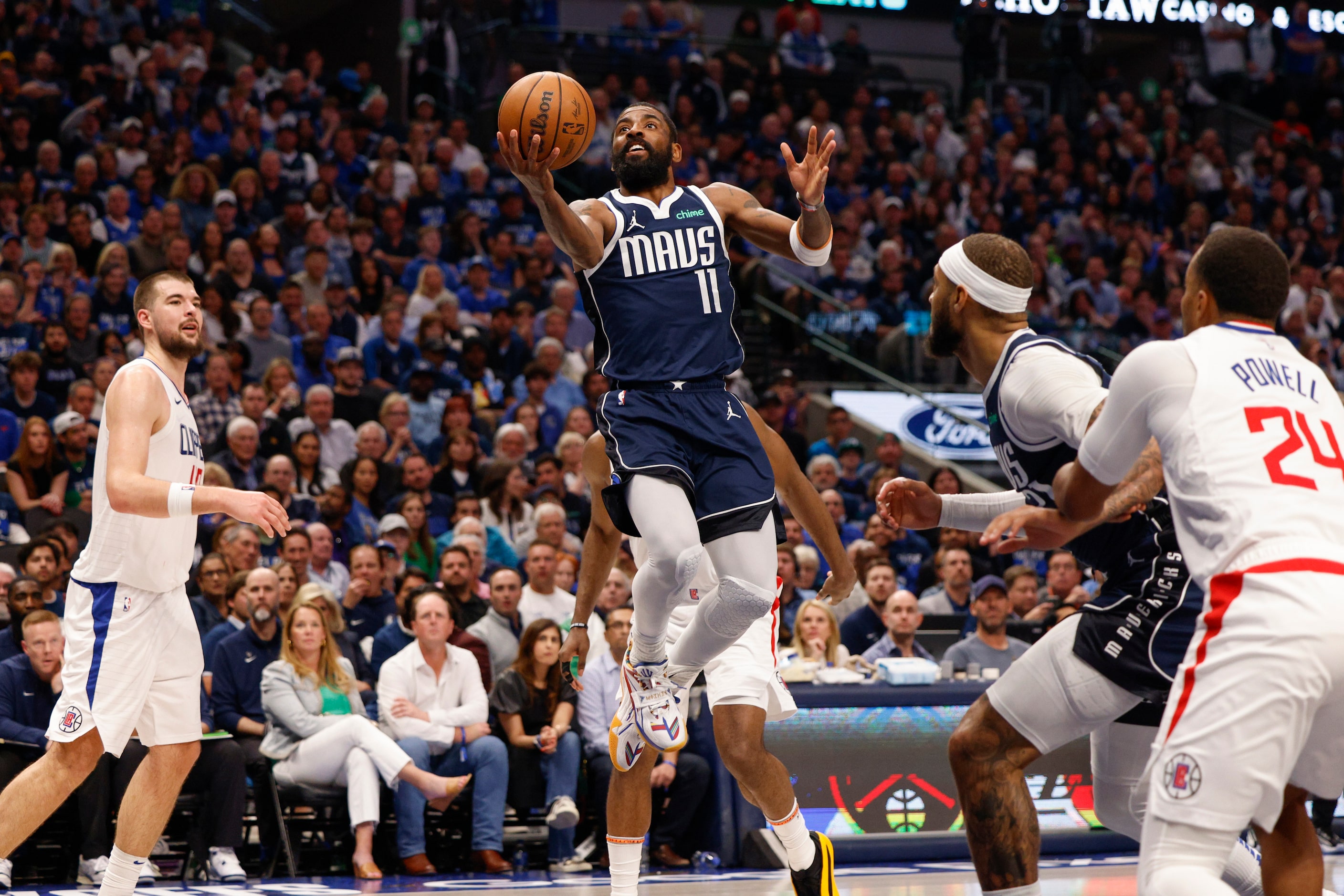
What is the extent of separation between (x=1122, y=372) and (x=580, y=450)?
9175 mm

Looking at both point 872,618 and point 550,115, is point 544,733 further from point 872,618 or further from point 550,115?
point 550,115

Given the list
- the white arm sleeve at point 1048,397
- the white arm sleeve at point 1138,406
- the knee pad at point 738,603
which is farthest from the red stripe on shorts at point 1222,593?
the knee pad at point 738,603

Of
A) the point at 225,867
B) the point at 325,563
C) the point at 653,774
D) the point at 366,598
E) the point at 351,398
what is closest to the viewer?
the point at 225,867

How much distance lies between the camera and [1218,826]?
3326mm

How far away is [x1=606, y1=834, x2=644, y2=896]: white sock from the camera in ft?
19.2

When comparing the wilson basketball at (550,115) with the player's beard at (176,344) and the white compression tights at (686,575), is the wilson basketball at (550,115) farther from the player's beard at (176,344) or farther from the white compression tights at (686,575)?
the player's beard at (176,344)

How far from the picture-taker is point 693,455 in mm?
5410

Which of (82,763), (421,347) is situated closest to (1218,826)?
(82,763)

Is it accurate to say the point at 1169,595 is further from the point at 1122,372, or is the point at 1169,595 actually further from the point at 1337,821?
the point at 1337,821

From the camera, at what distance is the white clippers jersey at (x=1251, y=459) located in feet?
11.4

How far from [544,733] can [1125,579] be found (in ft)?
17.0

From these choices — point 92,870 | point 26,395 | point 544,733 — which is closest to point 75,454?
point 26,395

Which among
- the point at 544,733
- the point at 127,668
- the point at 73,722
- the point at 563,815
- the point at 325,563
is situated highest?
the point at 127,668

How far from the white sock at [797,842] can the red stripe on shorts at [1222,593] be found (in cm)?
268
